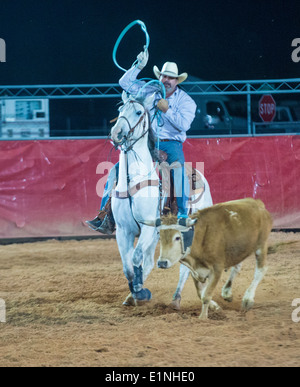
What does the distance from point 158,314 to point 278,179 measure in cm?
624

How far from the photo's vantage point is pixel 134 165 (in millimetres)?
5453

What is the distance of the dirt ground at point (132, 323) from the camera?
4.07 meters

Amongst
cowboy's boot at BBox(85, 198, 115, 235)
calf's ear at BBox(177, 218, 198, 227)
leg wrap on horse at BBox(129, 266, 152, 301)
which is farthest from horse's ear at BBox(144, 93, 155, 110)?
leg wrap on horse at BBox(129, 266, 152, 301)

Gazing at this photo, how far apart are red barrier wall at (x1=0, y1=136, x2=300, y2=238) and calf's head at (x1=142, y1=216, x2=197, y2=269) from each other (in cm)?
598

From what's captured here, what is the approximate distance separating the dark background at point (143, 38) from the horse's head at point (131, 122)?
12.6 m

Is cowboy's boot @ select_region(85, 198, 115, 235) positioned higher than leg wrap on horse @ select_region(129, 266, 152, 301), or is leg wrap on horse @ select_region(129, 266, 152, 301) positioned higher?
cowboy's boot @ select_region(85, 198, 115, 235)

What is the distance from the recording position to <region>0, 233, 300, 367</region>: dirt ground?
407cm

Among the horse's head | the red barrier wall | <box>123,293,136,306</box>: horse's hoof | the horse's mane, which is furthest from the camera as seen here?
the red barrier wall

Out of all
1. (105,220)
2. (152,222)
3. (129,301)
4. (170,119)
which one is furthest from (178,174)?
(129,301)

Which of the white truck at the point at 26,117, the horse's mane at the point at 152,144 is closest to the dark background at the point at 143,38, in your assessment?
the white truck at the point at 26,117

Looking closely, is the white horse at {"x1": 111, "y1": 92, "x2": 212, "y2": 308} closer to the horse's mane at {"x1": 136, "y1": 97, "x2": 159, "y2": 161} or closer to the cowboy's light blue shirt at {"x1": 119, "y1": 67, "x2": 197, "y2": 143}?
the horse's mane at {"x1": 136, "y1": 97, "x2": 159, "y2": 161}

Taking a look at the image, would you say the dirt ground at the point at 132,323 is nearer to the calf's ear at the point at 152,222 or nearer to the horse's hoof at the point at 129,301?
the horse's hoof at the point at 129,301

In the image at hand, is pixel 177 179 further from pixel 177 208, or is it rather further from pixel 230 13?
pixel 230 13
